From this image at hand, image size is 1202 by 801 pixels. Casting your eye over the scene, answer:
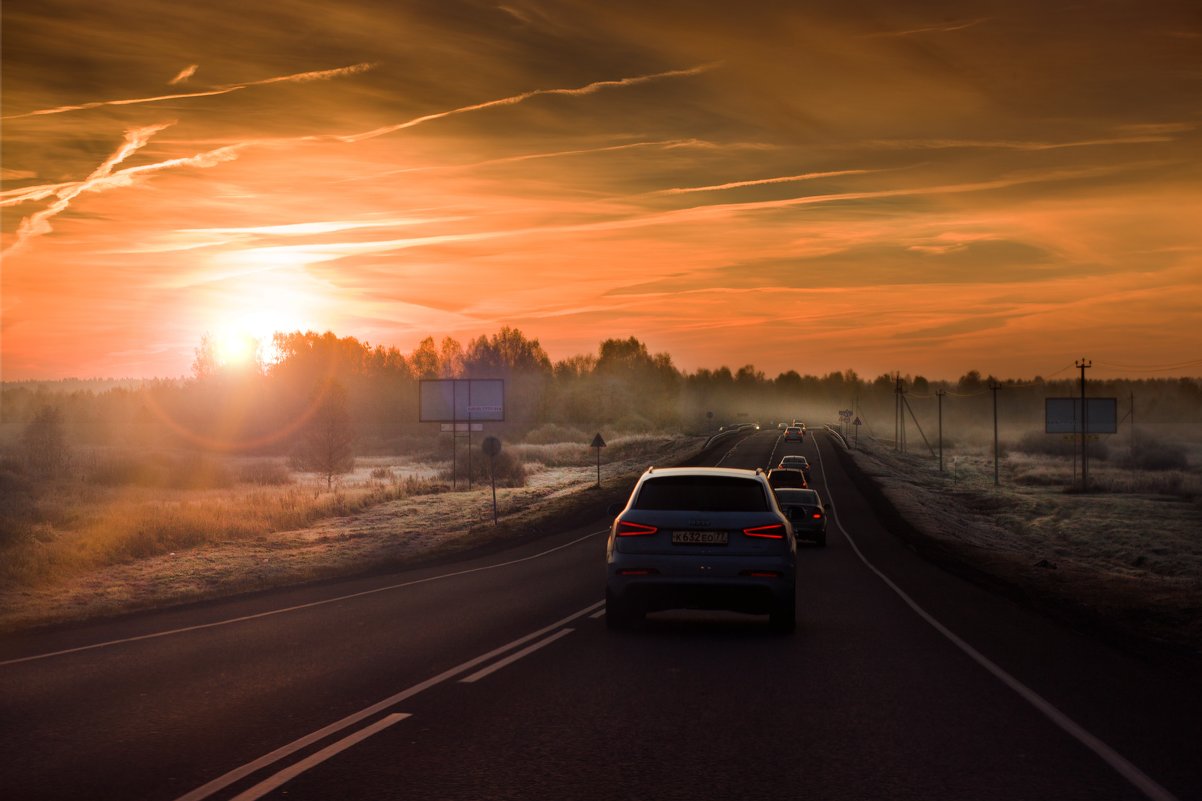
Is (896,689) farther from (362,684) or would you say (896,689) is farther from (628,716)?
(362,684)

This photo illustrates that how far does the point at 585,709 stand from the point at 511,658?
260 centimetres

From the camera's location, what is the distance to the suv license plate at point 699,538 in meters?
11.8

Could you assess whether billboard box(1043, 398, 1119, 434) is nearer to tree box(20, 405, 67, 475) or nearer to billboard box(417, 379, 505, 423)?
billboard box(417, 379, 505, 423)

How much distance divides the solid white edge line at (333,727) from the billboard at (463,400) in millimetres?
63035

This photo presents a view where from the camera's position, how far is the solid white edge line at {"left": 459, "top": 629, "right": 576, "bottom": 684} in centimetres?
947

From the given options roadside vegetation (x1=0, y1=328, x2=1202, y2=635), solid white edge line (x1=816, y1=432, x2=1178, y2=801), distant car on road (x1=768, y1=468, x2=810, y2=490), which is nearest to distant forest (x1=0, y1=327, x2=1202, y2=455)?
roadside vegetation (x1=0, y1=328, x2=1202, y2=635)

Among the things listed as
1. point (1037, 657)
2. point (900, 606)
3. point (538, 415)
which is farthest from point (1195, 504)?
point (538, 415)

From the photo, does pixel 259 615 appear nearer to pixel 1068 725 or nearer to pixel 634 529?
pixel 634 529

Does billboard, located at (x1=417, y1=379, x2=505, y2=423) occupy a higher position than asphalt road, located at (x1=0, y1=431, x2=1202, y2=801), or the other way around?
billboard, located at (x1=417, y1=379, x2=505, y2=423)

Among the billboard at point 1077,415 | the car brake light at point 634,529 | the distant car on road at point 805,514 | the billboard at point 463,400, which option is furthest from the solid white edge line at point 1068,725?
the billboard at point 1077,415

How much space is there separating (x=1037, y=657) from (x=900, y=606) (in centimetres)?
455

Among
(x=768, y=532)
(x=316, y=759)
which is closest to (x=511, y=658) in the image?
(x=768, y=532)

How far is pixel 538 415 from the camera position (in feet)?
542

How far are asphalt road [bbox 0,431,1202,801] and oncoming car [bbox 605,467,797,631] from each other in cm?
44
